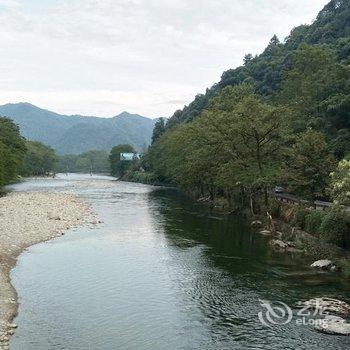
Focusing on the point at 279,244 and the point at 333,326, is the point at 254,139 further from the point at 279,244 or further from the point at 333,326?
the point at 333,326

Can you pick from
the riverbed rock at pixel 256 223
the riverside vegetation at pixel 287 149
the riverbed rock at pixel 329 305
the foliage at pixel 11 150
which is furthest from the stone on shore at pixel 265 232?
the foliage at pixel 11 150

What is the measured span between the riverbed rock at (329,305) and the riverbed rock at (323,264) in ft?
24.3

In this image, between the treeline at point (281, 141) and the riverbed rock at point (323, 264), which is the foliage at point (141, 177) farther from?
the riverbed rock at point (323, 264)

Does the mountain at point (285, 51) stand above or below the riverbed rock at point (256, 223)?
above

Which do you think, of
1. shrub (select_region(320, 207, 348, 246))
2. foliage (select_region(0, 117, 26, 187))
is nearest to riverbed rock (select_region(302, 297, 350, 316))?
shrub (select_region(320, 207, 348, 246))

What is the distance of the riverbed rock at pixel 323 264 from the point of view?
31.5 m

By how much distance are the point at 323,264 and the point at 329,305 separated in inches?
346

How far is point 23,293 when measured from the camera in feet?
83.2

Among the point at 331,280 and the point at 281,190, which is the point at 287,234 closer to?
the point at 331,280

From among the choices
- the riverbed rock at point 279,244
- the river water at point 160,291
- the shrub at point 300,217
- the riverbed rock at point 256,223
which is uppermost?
the shrub at point 300,217

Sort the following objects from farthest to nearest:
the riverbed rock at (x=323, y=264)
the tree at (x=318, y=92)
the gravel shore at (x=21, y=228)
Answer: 1. the tree at (x=318, y=92)
2. the riverbed rock at (x=323, y=264)
3. the gravel shore at (x=21, y=228)

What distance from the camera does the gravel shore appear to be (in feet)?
73.3

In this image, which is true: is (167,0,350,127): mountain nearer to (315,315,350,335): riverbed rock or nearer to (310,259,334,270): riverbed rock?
(310,259,334,270): riverbed rock

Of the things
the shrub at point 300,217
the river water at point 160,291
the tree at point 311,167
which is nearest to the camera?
the river water at point 160,291
